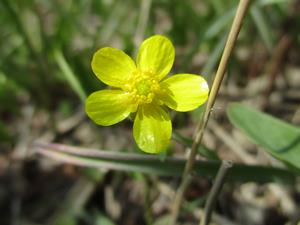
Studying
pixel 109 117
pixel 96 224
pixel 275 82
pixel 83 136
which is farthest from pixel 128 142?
pixel 109 117

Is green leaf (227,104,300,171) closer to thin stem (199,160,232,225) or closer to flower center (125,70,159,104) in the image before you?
thin stem (199,160,232,225)

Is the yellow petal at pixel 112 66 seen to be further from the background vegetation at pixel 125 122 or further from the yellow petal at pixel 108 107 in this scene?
the background vegetation at pixel 125 122

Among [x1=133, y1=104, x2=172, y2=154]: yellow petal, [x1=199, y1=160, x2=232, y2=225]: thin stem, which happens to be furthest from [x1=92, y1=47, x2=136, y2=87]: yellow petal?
[x1=199, y1=160, x2=232, y2=225]: thin stem

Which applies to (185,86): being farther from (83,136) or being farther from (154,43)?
(83,136)

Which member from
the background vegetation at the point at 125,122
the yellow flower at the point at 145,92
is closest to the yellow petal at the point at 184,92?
the yellow flower at the point at 145,92

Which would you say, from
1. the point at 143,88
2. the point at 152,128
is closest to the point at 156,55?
the point at 143,88
